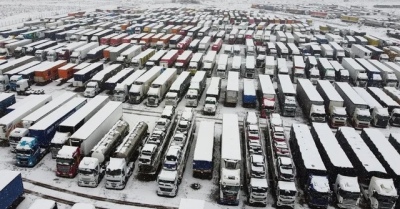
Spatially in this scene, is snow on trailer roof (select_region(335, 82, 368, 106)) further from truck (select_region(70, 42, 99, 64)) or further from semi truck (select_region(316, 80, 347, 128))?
truck (select_region(70, 42, 99, 64))

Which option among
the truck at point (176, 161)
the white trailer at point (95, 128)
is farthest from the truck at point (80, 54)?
the truck at point (176, 161)

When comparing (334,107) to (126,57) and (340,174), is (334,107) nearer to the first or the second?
(340,174)

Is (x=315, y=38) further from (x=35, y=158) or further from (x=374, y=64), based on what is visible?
(x=35, y=158)

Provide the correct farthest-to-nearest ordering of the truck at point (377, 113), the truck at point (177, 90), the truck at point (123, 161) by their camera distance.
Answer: the truck at point (177, 90), the truck at point (377, 113), the truck at point (123, 161)

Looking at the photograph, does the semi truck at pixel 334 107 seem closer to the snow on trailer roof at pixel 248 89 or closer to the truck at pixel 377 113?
the truck at pixel 377 113

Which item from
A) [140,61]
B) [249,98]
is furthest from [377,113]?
[140,61]

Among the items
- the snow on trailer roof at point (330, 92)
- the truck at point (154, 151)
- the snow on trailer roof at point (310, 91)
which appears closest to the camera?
the truck at point (154, 151)
